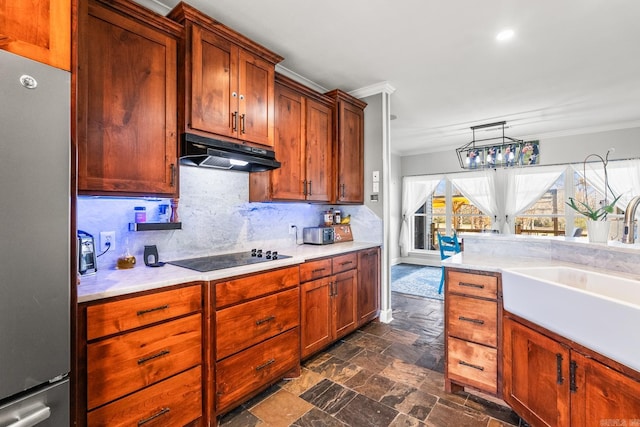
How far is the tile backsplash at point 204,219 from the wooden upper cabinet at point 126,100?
0.28 meters

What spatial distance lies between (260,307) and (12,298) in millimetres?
1257

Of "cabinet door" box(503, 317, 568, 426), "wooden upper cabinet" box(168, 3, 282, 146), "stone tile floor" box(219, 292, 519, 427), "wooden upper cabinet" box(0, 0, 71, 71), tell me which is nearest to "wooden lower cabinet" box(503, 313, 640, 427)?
"cabinet door" box(503, 317, 568, 426)

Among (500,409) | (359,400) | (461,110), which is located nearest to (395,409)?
(359,400)

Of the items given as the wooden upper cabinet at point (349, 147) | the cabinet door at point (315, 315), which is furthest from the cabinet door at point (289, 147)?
the cabinet door at point (315, 315)

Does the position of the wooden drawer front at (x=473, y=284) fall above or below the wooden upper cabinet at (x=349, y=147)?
below

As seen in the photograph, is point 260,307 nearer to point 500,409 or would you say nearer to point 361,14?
point 500,409

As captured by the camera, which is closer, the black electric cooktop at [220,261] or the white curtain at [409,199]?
the black electric cooktop at [220,261]

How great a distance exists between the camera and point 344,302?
281 cm

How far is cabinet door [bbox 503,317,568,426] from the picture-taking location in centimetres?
140

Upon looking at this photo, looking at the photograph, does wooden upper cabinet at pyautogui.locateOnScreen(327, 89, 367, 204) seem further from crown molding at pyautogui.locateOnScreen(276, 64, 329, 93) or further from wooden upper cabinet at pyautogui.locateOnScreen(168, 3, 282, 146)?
wooden upper cabinet at pyautogui.locateOnScreen(168, 3, 282, 146)

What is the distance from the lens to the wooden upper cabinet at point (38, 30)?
2.99ft

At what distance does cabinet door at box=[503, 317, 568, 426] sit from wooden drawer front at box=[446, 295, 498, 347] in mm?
89

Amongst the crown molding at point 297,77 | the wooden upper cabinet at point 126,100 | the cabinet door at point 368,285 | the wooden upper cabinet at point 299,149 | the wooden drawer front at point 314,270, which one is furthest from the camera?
the cabinet door at point 368,285

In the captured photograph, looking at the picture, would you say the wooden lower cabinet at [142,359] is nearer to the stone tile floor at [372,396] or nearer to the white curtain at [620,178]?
the stone tile floor at [372,396]
